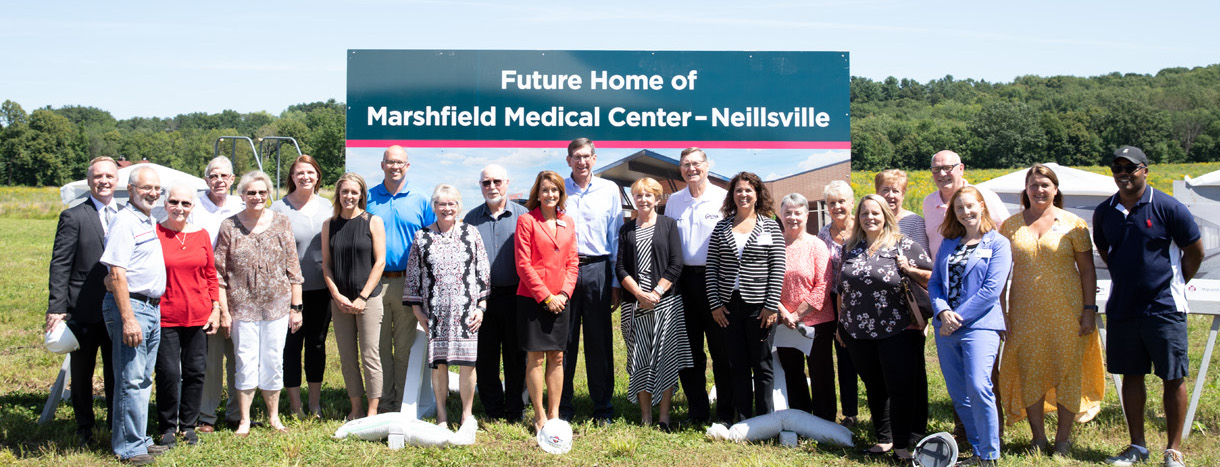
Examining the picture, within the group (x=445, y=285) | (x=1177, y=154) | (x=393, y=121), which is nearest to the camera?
(x=445, y=285)

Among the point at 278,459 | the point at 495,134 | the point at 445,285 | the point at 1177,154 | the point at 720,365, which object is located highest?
the point at 1177,154

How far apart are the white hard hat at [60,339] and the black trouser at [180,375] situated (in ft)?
1.57

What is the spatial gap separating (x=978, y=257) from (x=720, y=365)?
1.72 metres

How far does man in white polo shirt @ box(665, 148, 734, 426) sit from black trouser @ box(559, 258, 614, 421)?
0.49m

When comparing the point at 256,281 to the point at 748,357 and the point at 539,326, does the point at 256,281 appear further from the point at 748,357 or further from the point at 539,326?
the point at 748,357

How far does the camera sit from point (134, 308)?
4.42 m

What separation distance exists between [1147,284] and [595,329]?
3.08 m

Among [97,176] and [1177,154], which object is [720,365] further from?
[1177,154]

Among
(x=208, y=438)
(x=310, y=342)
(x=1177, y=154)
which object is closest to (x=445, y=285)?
(x=310, y=342)

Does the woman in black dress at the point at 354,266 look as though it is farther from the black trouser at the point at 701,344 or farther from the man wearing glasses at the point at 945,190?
the man wearing glasses at the point at 945,190

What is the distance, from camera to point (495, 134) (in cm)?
673

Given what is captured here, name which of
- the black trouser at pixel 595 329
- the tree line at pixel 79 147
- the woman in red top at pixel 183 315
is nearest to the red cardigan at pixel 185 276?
the woman in red top at pixel 183 315

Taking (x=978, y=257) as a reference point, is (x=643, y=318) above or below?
below

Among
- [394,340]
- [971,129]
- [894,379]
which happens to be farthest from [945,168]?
[971,129]
